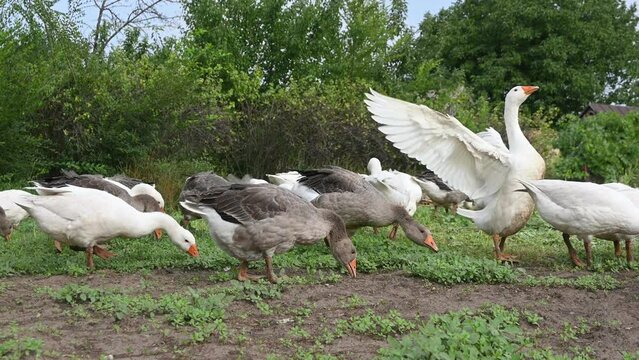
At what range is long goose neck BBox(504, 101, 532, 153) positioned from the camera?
8669 mm

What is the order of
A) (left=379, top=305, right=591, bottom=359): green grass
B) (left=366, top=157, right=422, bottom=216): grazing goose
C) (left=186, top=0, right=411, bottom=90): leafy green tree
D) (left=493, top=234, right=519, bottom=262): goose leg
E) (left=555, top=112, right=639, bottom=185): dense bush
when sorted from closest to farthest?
(left=379, top=305, right=591, bottom=359): green grass < (left=493, top=234, right=519, bottom=262): goose leg < (left=366, top=157, right=422, bottom=216): grazing goose < (left=555, top=112, right=639, bottom=185): dense bush < (left=186, top=0, right=411, bottom=90): leafy green tree

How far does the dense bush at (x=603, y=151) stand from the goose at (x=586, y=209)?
10636 mm

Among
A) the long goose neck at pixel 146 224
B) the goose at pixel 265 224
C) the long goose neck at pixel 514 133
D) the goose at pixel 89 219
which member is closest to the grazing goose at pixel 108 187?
the goose at pixel 89 219

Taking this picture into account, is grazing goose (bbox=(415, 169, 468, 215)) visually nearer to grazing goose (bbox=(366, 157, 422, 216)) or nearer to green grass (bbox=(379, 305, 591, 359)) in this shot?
grazing goose (bbox=(366, 157, 422, 216))

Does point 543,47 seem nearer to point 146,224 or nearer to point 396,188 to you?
point 396,188

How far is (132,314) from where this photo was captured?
17.3 feet

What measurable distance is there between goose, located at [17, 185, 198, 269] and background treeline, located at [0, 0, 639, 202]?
5516mm

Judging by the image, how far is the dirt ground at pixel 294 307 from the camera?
15.4 feet

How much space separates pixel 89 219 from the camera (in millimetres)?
7191

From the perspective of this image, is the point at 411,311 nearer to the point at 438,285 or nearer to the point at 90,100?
the point at 438,285

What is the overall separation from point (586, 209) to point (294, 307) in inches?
141

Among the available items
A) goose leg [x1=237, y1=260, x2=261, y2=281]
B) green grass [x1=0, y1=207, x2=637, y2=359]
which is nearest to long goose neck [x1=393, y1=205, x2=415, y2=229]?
green grass [x1=0, y1=207, x2=637, y2=359]

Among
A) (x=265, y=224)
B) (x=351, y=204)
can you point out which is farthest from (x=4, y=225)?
(x=351, y=204)

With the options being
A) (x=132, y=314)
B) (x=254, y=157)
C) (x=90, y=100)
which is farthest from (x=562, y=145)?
(x=132, y=314)
